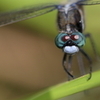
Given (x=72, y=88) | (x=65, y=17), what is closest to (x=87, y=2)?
(x=65, y=17)

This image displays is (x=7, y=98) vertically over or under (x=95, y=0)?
under

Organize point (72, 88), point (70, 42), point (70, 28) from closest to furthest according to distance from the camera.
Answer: point (72, 88) → point (70, 42) → point (70, 28)

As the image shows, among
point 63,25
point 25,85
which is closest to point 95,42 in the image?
point 63,25

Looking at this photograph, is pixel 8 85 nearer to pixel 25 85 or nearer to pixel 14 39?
pixel 25 85

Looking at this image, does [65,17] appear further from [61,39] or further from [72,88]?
[72,88]

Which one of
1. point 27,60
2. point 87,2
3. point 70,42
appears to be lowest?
A: point 27,60

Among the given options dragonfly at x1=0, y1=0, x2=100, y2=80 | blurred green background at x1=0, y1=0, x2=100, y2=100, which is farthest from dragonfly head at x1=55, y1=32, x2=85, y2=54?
blurred green background at x1=0, y1=0, x2=100, y2=100

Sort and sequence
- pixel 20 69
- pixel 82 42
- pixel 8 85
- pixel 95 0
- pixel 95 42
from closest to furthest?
pixel 82 42, pixel 95 0, pixel 95 42, pixel 8 85, pixel 20 69
